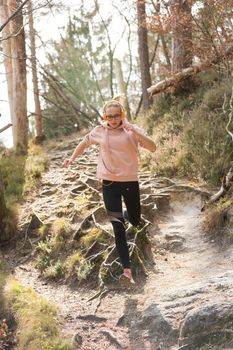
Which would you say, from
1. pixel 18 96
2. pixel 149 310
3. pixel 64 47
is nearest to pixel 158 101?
pixel 18 96

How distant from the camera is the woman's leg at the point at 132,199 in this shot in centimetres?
507

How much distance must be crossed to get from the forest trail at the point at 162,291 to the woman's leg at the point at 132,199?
35.3 inches

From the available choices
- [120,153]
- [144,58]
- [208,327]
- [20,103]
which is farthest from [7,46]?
[208,327]

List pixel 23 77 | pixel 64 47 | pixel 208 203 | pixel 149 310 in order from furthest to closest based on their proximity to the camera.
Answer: pixel 64 47, pixel 23 77, pixel 208 203, pixel 149 310

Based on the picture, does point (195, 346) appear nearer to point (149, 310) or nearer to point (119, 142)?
point (149, 310)

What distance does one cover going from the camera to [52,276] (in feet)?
21.2

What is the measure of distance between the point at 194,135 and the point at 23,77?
5.30 meters

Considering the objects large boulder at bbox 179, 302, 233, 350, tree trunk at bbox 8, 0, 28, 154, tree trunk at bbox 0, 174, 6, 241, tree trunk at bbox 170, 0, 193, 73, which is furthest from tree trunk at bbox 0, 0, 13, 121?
large boulder at bbox 179, 302, 233, 350

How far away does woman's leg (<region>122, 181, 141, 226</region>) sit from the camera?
507 cm

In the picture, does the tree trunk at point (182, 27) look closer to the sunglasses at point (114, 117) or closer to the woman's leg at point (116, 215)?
the sunglasses at point (114, 117)

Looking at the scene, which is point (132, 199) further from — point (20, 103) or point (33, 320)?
point (20, 103)

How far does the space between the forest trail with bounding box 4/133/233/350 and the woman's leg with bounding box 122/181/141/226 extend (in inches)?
35.3

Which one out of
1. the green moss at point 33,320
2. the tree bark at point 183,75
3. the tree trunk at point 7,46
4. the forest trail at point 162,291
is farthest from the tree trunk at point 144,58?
the green moss at point 33,320

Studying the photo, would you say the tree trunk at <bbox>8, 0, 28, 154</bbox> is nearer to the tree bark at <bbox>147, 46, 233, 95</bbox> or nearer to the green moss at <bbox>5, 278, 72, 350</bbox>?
the tree bark at <bbox>147, 46, 233, 95</bbox>
